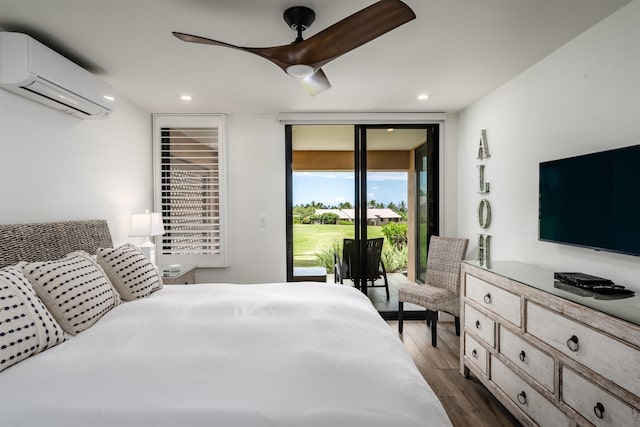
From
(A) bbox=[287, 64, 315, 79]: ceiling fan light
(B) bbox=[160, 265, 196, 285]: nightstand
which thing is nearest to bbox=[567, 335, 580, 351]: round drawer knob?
(A) bbox=[287, 64, 315, 79]: ceiling fan light

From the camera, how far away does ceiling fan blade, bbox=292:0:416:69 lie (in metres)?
1.38

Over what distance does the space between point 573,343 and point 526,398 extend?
557 mm

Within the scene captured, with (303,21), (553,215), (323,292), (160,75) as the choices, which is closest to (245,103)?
(160,75)

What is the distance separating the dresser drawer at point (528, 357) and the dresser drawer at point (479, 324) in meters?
0.11

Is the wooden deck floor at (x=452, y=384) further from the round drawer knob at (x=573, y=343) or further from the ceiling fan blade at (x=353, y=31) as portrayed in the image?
the ceiling fan blade at (x=353, y=31)

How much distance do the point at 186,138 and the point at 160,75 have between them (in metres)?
1.17

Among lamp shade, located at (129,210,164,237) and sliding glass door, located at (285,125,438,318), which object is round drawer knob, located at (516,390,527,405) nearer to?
sliding glass door, located at (285,125,438,318)

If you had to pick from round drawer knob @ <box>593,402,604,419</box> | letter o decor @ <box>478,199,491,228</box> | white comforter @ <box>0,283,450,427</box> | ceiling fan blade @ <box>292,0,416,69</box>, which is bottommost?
round drawer knob @ <box>593,402,604,419</box>

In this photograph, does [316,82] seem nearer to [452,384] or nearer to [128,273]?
[128,273]

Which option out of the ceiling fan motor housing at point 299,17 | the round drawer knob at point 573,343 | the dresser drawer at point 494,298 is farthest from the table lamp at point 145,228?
the round drawer knob at point 573,343

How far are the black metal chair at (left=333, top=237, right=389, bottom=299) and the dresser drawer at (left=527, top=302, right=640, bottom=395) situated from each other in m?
2.08

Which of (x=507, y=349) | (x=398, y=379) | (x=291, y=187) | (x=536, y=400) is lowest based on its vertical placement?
(x=536, y=400)

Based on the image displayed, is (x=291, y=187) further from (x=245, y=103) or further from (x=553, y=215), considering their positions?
(x=553, y=215)

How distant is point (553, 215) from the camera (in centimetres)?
213
